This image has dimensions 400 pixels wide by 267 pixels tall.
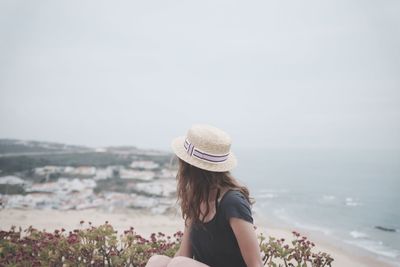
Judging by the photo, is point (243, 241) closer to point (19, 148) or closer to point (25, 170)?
point (25, 170)

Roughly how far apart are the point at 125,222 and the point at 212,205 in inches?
594

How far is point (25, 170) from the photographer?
69.2 feet

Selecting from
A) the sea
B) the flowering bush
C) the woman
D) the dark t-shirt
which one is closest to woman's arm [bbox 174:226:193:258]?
the woman

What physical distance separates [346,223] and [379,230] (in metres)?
3.41

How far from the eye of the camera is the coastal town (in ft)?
56.9

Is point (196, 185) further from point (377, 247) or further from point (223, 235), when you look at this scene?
point (377, 247)

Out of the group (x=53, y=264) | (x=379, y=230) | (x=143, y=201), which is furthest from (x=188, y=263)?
(x=379, y=230)

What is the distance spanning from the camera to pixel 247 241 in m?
2.20

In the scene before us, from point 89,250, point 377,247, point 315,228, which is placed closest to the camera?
point 89,250

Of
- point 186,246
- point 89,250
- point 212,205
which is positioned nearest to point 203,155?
point 212,205

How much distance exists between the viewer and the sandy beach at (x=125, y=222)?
13461 millimetres

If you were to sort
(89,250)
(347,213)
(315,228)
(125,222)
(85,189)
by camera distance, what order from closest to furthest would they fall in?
(89,250)
(125,222)
(85,189)
(315,228)
(347,213)

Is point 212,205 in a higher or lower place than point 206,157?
lower

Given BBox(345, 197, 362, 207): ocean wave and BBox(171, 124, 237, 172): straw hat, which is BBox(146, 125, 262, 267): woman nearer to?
BBox(171, 124, 237, 172): straw hat
